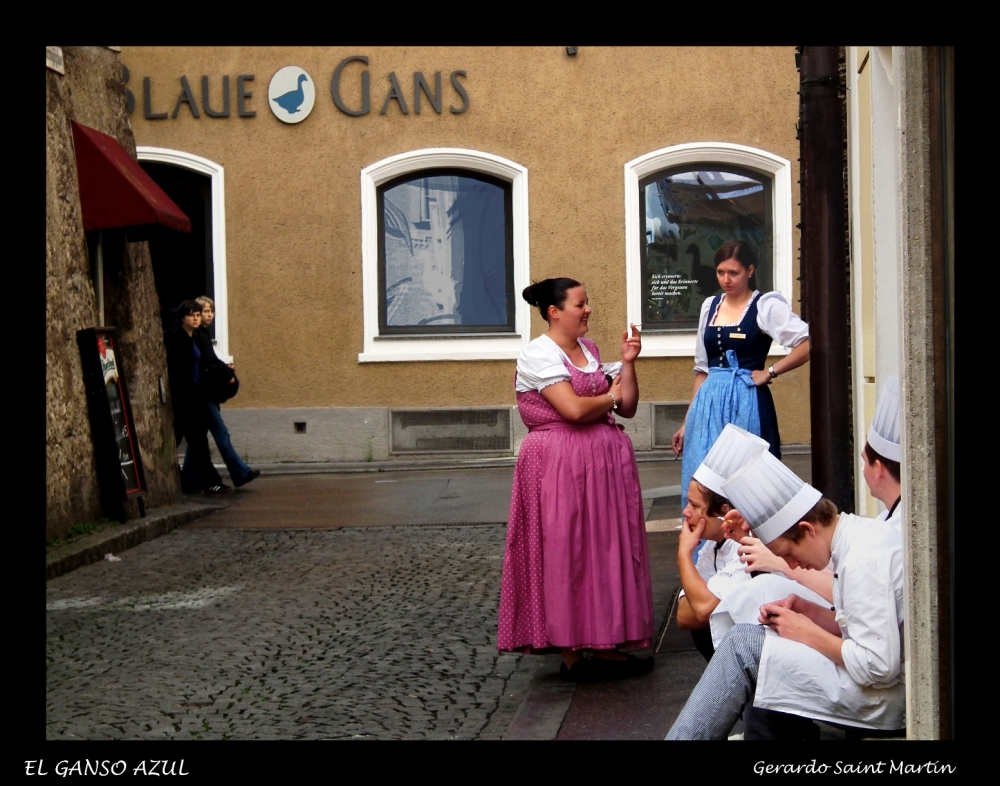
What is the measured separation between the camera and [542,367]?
6039mm

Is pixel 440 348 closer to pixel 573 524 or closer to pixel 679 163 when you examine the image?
pixel 679 163

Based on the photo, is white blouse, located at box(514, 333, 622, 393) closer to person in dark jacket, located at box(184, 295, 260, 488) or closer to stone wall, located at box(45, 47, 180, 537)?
stone wall, located at box(45, 47, 180, 537)

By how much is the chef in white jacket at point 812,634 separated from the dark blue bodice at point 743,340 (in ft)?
9.39

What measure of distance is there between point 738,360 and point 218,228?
10.4m

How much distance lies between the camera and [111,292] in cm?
1191

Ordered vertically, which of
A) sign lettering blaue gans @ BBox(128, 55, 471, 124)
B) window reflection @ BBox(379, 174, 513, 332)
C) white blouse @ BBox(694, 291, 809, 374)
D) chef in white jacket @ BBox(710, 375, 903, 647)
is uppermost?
sign lettering blaue gans @ BBox(128, 55, 471, 124)

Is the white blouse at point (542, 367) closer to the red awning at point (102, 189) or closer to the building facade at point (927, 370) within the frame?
the building facade at point (927, 370)

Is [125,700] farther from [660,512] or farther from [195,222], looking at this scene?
[195,222]

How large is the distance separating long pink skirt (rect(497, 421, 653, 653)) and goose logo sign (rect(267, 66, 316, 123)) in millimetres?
10731

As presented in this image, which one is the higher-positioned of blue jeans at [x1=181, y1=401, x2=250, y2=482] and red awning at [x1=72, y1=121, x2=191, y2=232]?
red awning at [x1=72, y1=121, x2=191, y2=232]

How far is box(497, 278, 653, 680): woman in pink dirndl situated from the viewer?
5.99 meters

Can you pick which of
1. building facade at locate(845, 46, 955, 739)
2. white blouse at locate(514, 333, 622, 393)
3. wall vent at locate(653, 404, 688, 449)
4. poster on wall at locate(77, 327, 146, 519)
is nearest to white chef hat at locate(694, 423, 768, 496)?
building facade at locate(845, 46, 955, 739)

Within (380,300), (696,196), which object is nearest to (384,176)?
(380,300)

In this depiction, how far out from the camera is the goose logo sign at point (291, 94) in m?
16.0
